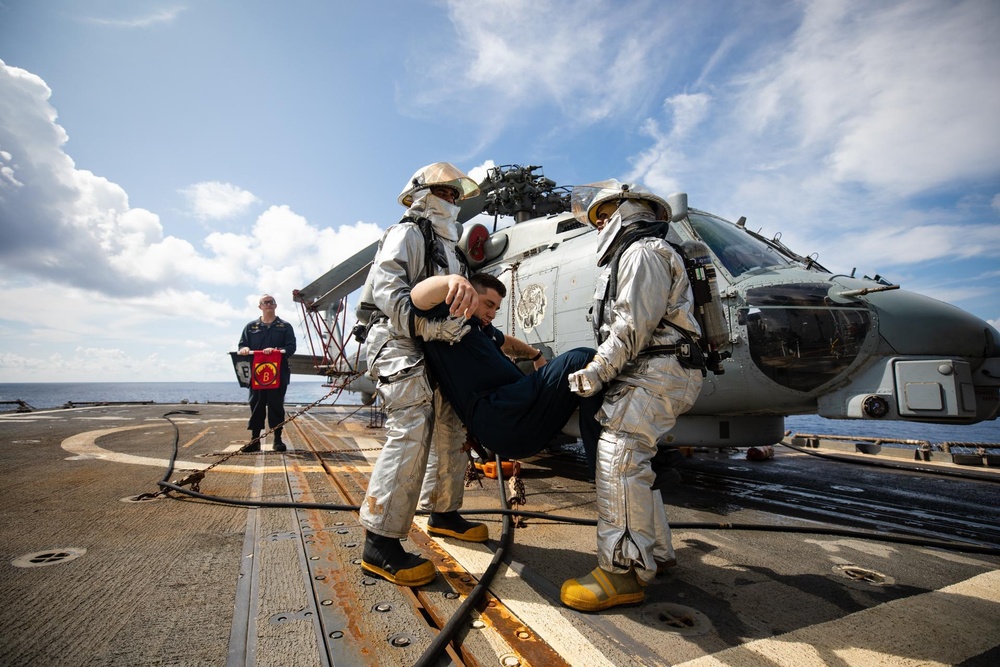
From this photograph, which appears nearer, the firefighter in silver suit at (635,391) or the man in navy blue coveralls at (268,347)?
the firefighter in silver suit at (635,391)

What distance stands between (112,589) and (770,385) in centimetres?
475

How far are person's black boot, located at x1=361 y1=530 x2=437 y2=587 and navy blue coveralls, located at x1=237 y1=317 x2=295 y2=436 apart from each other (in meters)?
5.67

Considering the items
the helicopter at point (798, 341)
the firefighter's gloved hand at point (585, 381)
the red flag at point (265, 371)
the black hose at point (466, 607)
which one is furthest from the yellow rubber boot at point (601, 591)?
the red flag at point (265, 371)

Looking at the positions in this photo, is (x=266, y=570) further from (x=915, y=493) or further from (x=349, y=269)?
(x=349, y=269)

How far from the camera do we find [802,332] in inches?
159

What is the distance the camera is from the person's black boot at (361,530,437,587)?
236 centimetres

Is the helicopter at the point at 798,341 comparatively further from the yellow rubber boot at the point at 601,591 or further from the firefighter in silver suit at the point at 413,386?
the firefighter in silver suit at the point at 413,386

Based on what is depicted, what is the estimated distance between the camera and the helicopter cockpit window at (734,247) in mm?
4613

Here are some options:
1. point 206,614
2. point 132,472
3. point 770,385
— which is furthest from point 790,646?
point 132,472

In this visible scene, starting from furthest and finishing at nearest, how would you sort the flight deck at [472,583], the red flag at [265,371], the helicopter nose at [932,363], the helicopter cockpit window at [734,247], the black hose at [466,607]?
the red flag at [265,371] → the helicopter cockpit window at [734,247] → the helicopter nose at [932,363] → the flight deck at [472,583] → the black hose at [466,607]

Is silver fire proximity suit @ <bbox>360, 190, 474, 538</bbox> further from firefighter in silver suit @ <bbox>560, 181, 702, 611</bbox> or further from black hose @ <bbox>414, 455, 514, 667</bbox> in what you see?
firefighter in silver suit @ <bbox>560, 181, 702, 611</bbox>

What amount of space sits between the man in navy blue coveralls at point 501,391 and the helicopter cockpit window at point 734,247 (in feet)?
9.33

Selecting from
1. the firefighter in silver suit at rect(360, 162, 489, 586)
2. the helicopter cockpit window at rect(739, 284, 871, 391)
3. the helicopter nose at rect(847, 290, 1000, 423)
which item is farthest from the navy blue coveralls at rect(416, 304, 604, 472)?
the helicopter nose at rect(847, 290, 1000, 423)

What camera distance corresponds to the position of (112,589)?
2.19 m
